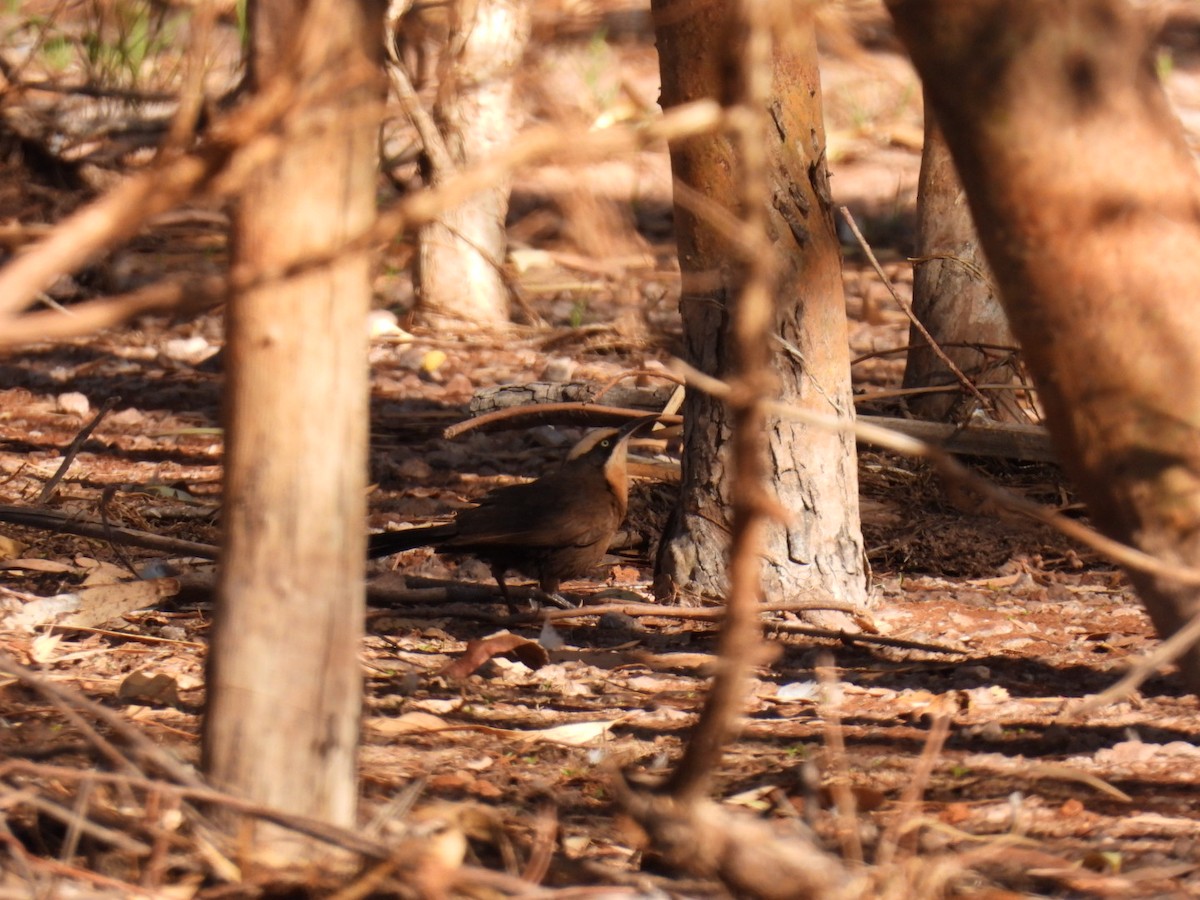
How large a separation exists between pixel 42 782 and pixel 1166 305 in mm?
2359

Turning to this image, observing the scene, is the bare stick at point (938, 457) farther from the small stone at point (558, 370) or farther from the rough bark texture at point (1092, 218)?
the small stone at point (558, 370)

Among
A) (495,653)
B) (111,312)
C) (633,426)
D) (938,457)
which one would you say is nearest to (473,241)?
(633,426)

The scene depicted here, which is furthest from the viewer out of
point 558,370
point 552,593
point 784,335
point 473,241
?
point 473,241

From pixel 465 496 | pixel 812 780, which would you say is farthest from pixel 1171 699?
pixel 465 496

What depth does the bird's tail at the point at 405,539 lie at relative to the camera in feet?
16.9

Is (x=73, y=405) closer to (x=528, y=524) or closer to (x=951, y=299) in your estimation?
(x=528, y=524)

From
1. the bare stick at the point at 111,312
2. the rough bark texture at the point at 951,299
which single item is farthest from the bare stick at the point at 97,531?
the rough bark texture at the point at 951,299

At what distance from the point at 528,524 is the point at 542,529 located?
6 centimetres

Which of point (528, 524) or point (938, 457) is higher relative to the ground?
point (528, 524)

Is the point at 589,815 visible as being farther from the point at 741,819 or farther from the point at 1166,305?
the point at 1166,305

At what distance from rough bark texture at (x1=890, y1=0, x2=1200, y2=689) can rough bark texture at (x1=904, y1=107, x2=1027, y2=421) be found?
3.37m

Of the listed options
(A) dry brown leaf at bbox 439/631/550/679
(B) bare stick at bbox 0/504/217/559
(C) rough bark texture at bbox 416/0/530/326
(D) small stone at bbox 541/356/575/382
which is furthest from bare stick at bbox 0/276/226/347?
(D) small stone at bbox 541/356/575/382

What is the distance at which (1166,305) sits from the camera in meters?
2.60

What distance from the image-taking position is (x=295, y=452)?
2240 mm
